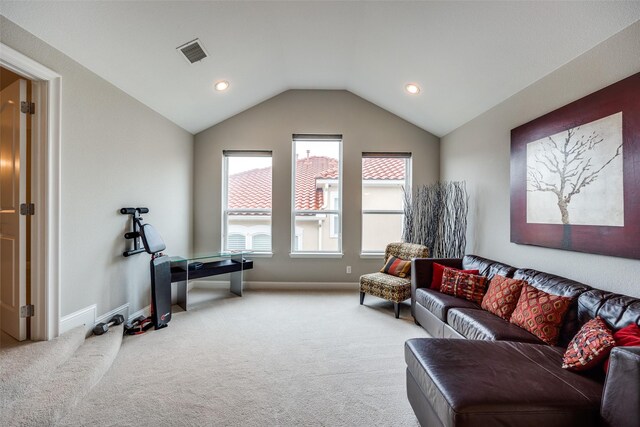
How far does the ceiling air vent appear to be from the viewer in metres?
2.72

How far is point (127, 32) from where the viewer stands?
7.78 feet

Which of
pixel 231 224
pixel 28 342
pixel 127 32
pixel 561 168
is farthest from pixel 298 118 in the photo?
pixel 28 342

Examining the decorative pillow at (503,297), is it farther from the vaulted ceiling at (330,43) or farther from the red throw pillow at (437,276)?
the vaulted ceiling at (330,43)

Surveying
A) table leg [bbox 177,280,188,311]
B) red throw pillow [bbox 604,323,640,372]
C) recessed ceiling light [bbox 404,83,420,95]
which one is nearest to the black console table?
table leg [bbox 177,280,188,311]

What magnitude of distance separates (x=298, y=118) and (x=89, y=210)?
3009 millimetres

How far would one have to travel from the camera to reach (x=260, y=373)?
2164mm

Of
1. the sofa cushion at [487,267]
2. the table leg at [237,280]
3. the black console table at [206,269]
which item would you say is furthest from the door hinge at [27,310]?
the sofa cushion at [487,267]

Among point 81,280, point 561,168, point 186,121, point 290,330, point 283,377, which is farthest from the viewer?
point 186,121

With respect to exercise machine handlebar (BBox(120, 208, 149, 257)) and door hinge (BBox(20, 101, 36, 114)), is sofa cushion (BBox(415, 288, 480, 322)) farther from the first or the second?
door hinge (BBox(20, 101, 36, 114))

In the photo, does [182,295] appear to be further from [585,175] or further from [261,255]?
[585,175]

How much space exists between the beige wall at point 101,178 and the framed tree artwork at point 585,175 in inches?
158

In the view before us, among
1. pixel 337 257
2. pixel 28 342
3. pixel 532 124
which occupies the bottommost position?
pixel 28 342

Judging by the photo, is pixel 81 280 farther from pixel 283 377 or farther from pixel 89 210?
pixel 283 377

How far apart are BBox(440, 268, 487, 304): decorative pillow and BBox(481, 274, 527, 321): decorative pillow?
20 cm
